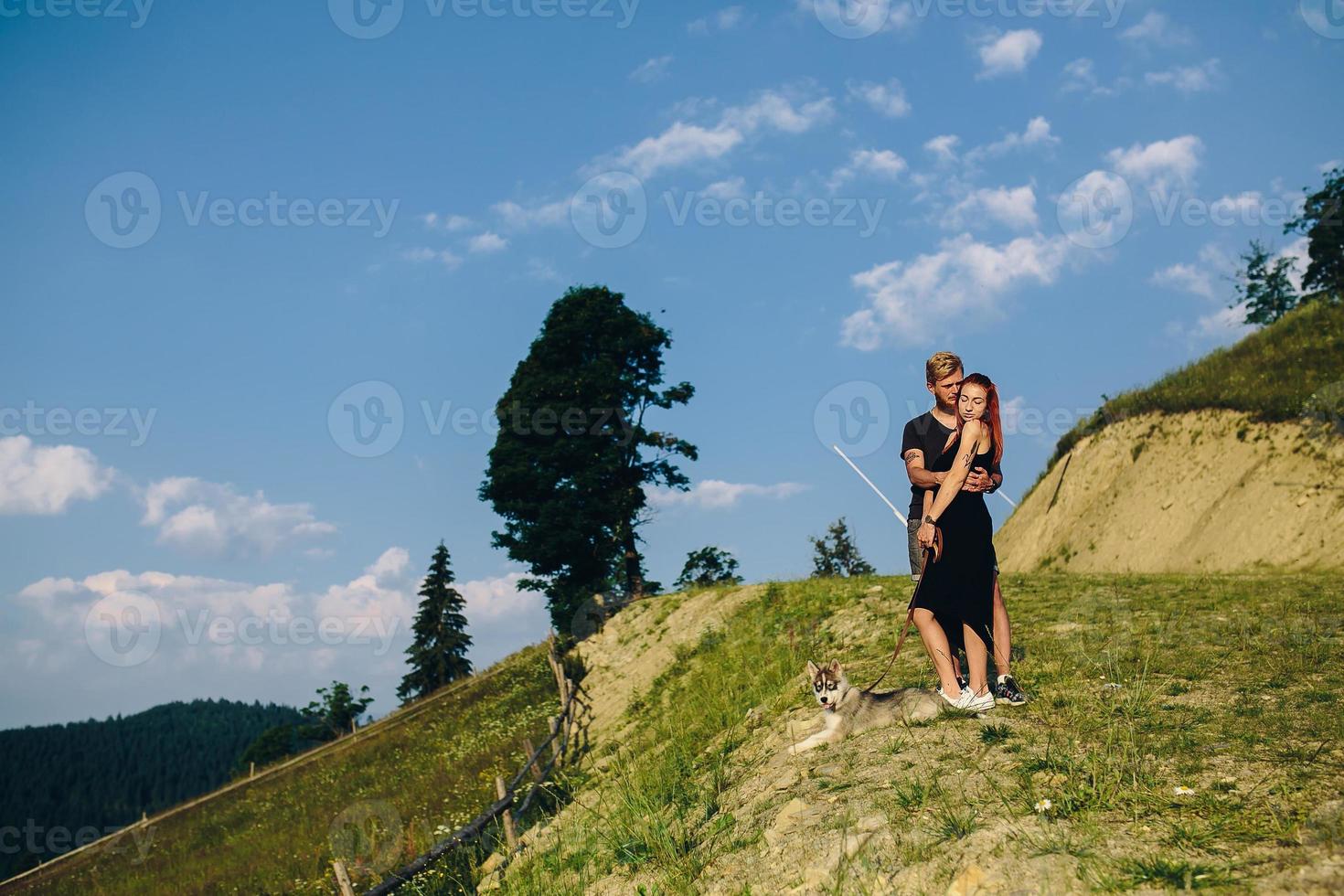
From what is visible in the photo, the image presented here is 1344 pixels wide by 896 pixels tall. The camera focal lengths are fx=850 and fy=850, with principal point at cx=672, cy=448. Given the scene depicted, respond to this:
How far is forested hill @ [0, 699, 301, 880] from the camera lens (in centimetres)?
11331

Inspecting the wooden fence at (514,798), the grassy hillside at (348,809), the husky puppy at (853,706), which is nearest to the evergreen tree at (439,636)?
the grassy hillside at (348,809)

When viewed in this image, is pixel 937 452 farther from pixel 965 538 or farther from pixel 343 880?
pixel 343 880

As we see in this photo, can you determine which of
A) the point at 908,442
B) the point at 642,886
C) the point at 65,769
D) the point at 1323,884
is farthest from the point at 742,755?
the point at 65,769

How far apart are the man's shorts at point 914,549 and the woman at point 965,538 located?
75 millimetres

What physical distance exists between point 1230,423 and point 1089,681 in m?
23.4

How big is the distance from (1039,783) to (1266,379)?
28075 mm

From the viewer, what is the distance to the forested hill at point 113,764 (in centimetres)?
11331

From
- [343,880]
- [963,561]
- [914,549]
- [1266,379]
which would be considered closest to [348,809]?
[343,880]

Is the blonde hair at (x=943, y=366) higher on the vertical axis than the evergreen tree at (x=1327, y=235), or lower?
lower

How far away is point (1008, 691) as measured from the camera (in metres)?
7.97

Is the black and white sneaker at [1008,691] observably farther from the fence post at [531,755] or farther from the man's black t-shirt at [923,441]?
the fence post at [531,755]

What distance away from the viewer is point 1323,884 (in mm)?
4371

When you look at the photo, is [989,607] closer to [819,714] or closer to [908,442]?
[908,442]

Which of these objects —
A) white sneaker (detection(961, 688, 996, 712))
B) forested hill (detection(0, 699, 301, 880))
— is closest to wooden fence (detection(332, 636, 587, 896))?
white sneaker (detection(961, 688, 996, 712))
